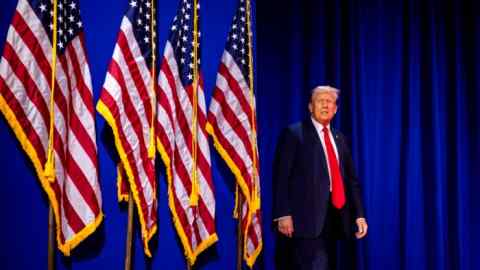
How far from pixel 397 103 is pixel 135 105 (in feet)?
A: 7.71

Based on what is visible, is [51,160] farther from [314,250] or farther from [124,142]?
[314,250]

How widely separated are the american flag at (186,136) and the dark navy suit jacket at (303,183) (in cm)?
48

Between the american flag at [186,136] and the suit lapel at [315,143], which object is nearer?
the american flag at [186,136]

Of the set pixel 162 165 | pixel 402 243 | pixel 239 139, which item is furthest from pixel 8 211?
pixel 402 243

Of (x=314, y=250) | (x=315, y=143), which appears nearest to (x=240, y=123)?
(x=315, y=143)

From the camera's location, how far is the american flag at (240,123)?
3289 mm

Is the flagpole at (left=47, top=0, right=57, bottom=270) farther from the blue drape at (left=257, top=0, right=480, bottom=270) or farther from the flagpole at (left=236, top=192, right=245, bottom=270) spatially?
the blue drape at (left=257, top=0, right=480, bottom=270)

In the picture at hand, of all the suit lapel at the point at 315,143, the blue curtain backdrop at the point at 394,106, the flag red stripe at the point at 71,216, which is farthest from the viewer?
the blue curtain backdrop at the point at 394,106

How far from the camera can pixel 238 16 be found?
3.44 meters

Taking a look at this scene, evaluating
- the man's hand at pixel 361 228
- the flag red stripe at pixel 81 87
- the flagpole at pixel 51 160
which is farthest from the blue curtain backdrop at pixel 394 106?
the flagpole at pixel 51 160

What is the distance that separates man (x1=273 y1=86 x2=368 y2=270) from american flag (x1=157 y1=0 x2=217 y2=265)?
1.65 feet

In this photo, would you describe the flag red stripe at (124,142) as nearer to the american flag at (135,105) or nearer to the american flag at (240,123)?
the american flag at (135,105)

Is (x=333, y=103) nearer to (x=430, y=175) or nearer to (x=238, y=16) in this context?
(x=238, y=16)

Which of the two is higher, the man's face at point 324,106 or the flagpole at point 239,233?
the man's face at point 324,106
